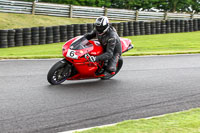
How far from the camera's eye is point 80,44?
8125 mm

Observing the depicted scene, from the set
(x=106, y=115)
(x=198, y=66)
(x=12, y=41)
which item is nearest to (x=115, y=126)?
(x=106, y=115)

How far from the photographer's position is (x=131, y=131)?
4773 mm

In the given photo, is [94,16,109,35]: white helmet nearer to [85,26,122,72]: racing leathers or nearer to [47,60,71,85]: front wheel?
[85,26,122,72]: racing leathers

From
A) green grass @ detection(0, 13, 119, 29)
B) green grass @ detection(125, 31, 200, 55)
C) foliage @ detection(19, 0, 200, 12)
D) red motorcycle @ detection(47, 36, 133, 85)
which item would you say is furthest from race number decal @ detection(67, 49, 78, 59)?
foliage @ detection(19, 0, 200, 12)

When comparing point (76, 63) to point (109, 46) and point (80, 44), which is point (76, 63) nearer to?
point (80, 44)

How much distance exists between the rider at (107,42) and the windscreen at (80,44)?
1.07 ft

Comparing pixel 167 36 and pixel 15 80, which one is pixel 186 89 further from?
pixel 167 36

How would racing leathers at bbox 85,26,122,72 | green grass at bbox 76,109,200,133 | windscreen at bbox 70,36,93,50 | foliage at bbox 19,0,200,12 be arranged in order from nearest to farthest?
green grass at bbox 76,109,200,133
windscreen at bbox 70,36,93,50
racing leathers at bbox 85,26,122,72
foliage at bbox 19,0,200,12

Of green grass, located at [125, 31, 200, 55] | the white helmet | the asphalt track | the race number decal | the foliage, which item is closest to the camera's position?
the asphalt track

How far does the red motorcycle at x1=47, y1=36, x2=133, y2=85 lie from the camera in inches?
313

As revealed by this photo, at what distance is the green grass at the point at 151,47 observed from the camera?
16172 millimetres

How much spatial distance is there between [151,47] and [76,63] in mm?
11509

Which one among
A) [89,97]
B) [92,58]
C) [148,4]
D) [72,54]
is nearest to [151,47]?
[92,58]

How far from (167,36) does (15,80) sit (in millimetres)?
16902
